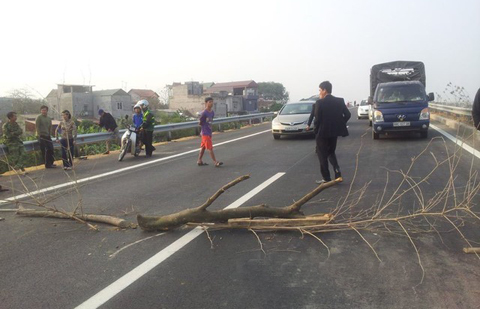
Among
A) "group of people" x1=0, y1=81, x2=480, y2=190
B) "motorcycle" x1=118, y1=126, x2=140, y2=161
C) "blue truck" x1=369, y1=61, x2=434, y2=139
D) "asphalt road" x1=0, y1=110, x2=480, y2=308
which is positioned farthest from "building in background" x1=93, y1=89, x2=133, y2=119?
"asphalt road" x1=0, y1=110, x2=480, y2=308

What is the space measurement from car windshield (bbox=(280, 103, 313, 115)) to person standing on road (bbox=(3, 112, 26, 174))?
11.0 m

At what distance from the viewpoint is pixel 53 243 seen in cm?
484

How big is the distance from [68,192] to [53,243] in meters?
2.93

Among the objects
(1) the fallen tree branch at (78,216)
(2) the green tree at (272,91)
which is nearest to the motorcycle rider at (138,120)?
(1) the fallen tree branch at (78,216)

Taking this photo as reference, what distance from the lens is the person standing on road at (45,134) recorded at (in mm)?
11008

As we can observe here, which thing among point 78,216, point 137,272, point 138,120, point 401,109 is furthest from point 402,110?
point 137,272

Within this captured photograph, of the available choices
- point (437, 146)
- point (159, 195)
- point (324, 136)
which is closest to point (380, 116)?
point (437, 146)

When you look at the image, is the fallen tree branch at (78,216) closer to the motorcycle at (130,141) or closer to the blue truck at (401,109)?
the motorcycle at (130,141)

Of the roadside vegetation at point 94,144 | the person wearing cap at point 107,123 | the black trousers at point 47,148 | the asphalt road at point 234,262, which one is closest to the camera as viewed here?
the asphalt road at point 234,262

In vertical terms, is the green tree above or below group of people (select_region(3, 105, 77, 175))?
above

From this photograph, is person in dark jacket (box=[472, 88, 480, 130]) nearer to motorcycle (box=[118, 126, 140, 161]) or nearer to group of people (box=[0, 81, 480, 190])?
group of people (box=[0, 81, 480, 190])

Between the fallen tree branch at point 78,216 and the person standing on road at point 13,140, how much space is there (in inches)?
187

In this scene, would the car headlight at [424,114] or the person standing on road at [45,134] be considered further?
the car headlight at [424,114]

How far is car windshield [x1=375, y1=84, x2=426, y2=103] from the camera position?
15.0m
